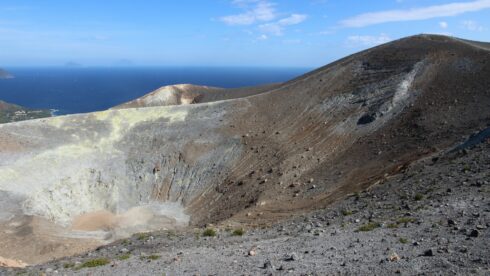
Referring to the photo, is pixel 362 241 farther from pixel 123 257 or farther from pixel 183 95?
pixel 183 95

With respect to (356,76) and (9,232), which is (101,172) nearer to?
(9,232)

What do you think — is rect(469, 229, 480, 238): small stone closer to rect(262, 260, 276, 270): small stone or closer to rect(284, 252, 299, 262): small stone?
rect(284, 252, 299, 262): small stone

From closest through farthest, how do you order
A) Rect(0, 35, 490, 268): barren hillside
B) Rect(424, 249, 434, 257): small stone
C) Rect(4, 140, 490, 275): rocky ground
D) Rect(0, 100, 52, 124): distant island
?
Rect(424, 249, 434, 257): small stone, Rect(4, 140, 490, 275): rocky ground, Rect(0, 35, 490, 268): barren hillside, Rect(0, 100, 52, 124): distant island

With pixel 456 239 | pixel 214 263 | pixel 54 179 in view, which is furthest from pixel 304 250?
pixel 54 179

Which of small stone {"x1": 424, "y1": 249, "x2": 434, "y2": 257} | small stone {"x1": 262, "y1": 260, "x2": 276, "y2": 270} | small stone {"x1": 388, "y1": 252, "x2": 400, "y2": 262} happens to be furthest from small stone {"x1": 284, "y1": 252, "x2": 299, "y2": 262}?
small stone {"x1": 424, "y1": 249, "x2": 434, "y2": 257}

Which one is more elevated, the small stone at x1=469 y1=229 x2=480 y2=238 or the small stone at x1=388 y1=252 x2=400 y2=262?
the small stone at x1=469 y1=229 x2=480 y2=238

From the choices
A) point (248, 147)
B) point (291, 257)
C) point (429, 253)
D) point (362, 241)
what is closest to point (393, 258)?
point (429, 253)

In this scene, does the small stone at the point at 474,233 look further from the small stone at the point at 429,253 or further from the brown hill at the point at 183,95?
the brown hill at the point at 183,95

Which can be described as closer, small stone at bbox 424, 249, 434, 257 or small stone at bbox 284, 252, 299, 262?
small stone at bbox 424, 249, 434, 257

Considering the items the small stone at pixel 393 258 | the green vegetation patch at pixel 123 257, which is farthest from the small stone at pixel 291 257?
the green vegetation patch at pixel 123 257
